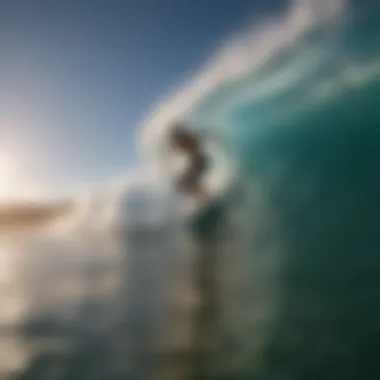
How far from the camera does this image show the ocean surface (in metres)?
1.06

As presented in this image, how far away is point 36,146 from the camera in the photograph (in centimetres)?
117

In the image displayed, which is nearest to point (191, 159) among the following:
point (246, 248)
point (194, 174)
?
point (194, 174)

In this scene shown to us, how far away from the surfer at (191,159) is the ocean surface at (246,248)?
2cm

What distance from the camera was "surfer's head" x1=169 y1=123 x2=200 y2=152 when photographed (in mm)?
1135

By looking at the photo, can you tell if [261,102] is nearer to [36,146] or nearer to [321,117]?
[321,117]

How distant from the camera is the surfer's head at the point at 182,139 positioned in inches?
44.7

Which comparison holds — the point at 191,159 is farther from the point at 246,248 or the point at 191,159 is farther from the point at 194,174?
the point at 246,248

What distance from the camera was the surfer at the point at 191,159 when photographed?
44.3 inches

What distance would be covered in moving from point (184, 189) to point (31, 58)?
0.38 metres

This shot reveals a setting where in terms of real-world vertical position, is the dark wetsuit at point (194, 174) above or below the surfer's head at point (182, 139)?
below

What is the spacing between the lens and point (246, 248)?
1101mm

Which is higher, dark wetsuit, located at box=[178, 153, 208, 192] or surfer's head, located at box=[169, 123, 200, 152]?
surfer's head, located at box=[169, 123, 200, 152]

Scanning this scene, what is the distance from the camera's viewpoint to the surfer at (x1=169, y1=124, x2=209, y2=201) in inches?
44.3

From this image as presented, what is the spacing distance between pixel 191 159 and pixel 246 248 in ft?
0.60
